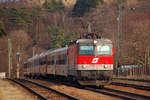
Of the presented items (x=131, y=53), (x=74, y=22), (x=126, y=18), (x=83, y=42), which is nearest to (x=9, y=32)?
(x=74, y=22)

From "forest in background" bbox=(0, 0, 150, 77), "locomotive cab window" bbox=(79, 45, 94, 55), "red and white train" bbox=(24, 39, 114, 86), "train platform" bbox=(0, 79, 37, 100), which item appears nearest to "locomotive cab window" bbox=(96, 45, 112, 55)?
"red and white train" bbox=(24, 39, 114, 86)

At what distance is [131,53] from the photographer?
45.9 metres

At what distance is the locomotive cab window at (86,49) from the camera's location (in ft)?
80.9

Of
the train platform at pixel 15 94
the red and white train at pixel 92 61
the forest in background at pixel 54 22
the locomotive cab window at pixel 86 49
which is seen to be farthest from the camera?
the forest in background at pixel 54 22

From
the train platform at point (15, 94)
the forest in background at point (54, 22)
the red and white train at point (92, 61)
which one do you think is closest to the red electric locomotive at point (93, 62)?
the red and white train at point (92, 61)

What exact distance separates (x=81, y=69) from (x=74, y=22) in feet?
314

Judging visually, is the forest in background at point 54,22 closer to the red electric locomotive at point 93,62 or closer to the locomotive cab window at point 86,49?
the red electric locomotive at point 93,62

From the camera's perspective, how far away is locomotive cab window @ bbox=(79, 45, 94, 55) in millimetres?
24656

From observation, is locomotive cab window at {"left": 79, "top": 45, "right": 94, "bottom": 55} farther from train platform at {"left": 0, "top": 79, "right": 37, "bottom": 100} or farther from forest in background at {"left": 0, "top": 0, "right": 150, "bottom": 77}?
forest in background at {"left": 0, "top": 0, "right": 150, "bottom": 77}

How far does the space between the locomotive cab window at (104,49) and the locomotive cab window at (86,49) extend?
15.6 inches

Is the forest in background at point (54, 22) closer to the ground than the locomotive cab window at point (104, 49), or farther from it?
farther from it

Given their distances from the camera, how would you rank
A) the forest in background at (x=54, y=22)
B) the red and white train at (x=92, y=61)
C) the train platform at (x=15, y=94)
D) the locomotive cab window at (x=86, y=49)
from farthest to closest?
the forest in background at (x=54, y=22) < the locomotive cab window at (x=86, y=49) < the red and white train at (x=92, y=61) < the train platform at (x=15, y=94)

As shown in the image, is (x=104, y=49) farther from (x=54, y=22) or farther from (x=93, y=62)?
(x=54, y=22)

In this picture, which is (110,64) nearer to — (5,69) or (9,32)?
(5,69)
